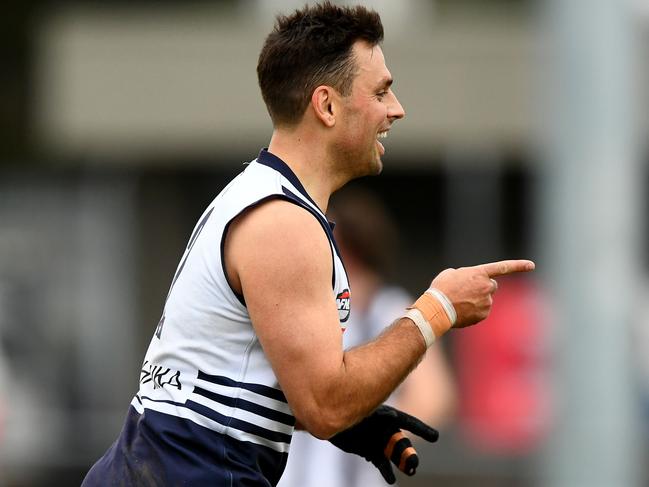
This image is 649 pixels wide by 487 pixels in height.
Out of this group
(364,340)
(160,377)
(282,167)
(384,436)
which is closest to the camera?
(160,377)

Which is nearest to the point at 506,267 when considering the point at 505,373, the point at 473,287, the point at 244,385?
the point at 473,287

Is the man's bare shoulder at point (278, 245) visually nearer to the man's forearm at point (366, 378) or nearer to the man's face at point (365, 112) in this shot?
the man's forearm at point (366, 378)

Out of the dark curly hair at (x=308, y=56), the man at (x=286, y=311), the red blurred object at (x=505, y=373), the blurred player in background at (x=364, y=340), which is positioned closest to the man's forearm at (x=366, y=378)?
the man at (x=286, y=311)

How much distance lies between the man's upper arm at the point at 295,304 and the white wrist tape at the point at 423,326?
243 millimetres

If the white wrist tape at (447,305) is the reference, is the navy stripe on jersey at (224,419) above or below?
below

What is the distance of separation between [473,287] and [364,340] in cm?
251

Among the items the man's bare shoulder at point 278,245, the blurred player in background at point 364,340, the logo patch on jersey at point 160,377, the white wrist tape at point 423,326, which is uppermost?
the man's bare shoulder at point 278,245

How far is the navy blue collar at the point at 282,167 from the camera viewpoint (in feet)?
13.6

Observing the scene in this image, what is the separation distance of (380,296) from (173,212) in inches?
606

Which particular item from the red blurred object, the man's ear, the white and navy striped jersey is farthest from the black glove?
the red blurred object

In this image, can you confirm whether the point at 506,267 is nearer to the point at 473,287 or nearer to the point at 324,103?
the point at 473,287

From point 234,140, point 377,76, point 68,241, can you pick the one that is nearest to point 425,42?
point 234,140

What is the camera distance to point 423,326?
13.2 ft

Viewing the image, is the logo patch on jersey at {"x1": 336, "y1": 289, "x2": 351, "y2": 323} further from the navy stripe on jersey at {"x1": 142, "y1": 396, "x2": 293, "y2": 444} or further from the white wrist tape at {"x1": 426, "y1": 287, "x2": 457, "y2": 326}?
the navy stripe on jersey at {"x1": 142, "y1": 396, "x2": 293, "y2": 444}
